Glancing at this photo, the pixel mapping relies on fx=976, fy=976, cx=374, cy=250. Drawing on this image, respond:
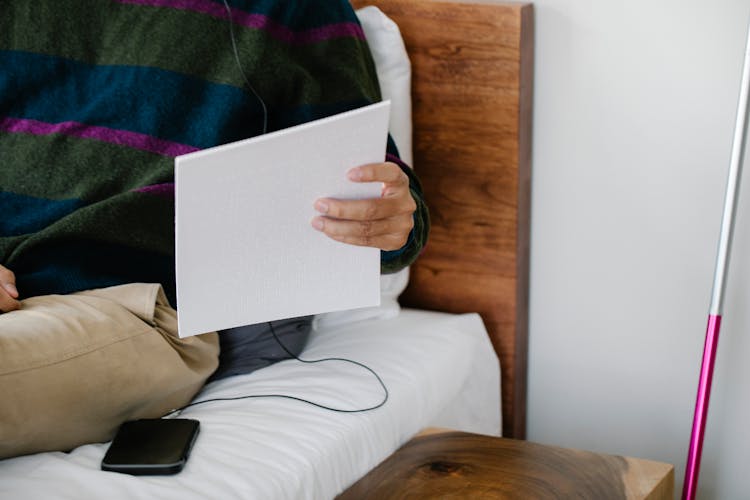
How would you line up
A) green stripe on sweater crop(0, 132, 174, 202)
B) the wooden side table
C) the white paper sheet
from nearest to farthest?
the white paper sheet → the wooden side table → green stripe on sweater crop(0, 132, 174, 202)

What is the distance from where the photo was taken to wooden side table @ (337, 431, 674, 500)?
47.3 inches

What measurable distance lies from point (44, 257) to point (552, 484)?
75 centimetres

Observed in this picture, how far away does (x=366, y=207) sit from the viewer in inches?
43.9

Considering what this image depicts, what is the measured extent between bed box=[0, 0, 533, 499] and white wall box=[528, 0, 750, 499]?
0.05 metres

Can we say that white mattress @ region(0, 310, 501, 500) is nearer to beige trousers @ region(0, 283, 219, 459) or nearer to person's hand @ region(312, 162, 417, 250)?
beige trousers @ region(0, 283, 219, 459)

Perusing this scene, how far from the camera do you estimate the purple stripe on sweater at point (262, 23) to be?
4.81 ft

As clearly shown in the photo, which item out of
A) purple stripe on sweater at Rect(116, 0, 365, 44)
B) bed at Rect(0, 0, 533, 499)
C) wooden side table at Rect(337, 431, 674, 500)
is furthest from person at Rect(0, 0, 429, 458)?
wooden side table at Rect(337, 431, 674, 500)

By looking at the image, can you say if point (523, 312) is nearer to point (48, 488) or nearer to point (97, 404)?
point (97, 404)

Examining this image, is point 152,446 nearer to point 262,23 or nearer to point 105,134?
point 105,134

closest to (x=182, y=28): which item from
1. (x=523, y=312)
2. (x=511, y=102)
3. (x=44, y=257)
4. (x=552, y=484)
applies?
(x=44, y=257)

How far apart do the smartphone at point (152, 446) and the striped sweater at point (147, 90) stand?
262mm

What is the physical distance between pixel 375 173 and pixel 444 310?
26.4 inches

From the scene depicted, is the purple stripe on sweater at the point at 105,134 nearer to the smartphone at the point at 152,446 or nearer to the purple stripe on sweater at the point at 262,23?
the purple stripe on sweater at the point at 262,23

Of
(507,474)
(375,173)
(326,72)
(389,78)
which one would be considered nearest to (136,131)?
(326,72)
